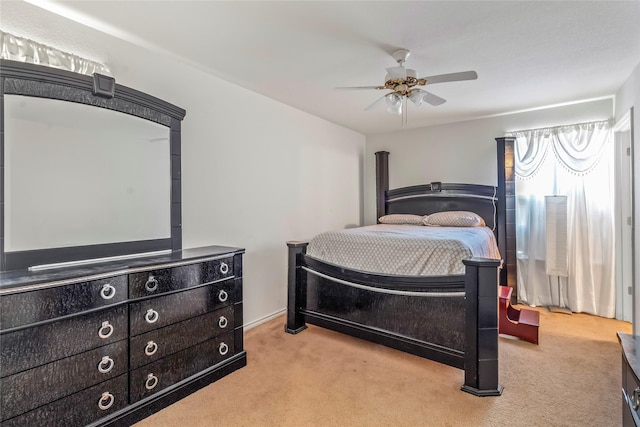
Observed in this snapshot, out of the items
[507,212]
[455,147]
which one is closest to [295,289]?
[507,212]

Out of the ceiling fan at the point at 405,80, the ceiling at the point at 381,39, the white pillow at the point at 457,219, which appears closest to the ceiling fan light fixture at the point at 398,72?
the ceiling fan at the point at 405,80

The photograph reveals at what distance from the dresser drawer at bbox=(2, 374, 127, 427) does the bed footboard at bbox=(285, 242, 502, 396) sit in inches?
64.6

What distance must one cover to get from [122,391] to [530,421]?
2.45m

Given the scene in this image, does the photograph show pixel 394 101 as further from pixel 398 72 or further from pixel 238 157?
pixel 238 157

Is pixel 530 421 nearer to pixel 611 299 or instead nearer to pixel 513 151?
pixel 611 299

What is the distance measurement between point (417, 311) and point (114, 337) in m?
2.08

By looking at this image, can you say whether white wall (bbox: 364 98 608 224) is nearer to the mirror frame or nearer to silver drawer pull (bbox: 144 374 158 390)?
the mirror frame

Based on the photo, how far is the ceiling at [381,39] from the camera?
1.96 meters

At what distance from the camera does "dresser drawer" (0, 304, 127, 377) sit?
146cm

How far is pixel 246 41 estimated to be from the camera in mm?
2350

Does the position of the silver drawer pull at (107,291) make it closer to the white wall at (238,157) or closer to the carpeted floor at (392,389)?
the carpeted floor at (392,389)

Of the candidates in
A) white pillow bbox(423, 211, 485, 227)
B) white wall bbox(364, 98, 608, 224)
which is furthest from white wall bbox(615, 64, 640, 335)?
white pillow bbox(423, 211, 485, 227)

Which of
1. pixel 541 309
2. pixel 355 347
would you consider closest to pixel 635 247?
pixel 541 309

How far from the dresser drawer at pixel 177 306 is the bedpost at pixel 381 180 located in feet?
10.8
